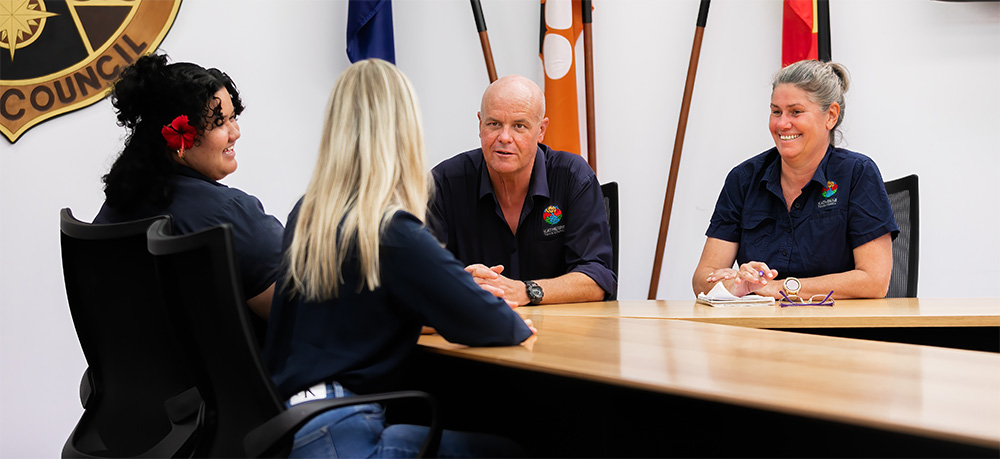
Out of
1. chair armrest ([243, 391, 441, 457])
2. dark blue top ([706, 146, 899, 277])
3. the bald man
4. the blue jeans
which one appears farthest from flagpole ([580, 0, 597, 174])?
chair armrest ([243, 391, 441, 457])

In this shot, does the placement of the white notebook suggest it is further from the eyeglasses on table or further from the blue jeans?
the blue jeans

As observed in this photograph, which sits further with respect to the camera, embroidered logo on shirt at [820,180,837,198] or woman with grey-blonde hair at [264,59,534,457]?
embroidered logo on shirt at [820,180,837,198]

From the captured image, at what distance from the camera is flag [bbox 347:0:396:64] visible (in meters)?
3.79

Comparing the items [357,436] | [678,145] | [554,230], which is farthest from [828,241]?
[357,436]

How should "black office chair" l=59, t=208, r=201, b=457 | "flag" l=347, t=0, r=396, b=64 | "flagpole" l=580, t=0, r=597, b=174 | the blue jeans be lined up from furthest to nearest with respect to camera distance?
"flag" l=347, t=0, r=396, b=64
"flagpole" l=580, t=0, r=597, b=174
"black office chair" l=59, t=208, r=201, b=457
the blue jeans

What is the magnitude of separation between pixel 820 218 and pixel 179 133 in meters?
1.94

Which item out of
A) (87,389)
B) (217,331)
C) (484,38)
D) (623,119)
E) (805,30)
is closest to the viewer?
(217,331)

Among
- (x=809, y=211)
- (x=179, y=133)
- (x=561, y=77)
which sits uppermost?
(x=561, y=77)

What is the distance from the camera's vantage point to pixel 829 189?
2.54 meters

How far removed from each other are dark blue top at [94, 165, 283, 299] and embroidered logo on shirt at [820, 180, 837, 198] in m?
1.72

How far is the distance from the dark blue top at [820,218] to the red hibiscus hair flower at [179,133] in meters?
1.78

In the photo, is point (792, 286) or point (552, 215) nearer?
point (792, 286)

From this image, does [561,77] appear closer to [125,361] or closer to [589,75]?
[589,75]

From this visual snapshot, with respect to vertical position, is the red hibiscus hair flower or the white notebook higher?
the red hibiscus hair flower
